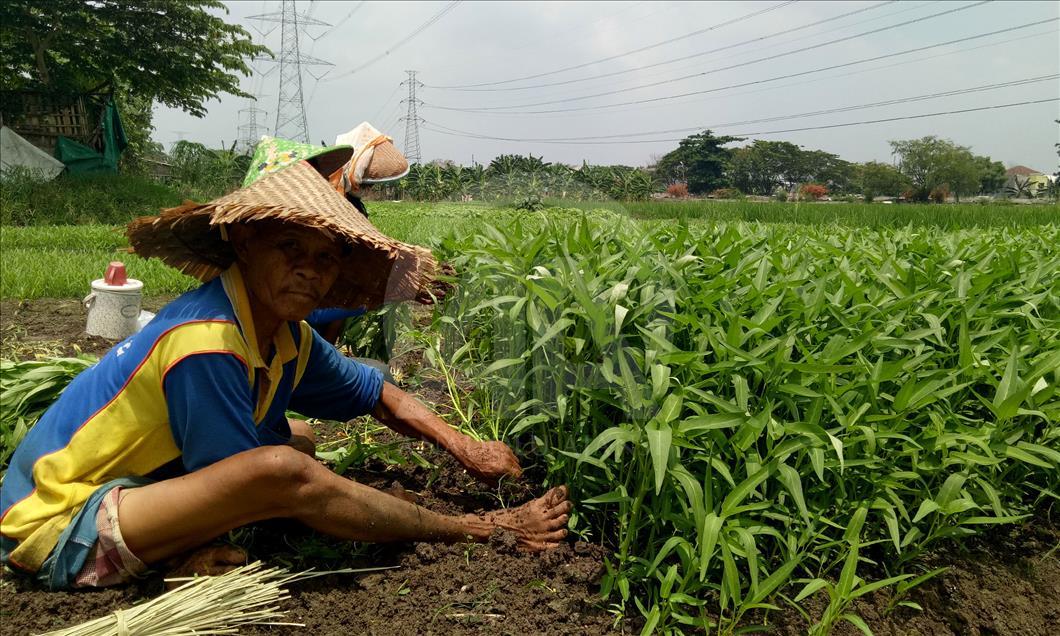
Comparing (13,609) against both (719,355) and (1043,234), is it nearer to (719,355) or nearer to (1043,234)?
(719,355)

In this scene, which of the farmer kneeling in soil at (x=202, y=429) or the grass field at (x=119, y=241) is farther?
the grass field at (x=119, y=241)

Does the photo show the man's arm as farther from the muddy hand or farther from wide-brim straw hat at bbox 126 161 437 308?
wide-brim straw hat at bbox 126 161 437 308

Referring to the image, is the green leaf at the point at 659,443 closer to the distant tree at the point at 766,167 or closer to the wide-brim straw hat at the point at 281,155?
the wide-brim straw hat at the point at 281,155

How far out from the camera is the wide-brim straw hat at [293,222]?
1.63 m

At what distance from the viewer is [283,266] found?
1.71 m

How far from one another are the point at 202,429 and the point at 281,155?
1060 millimetres

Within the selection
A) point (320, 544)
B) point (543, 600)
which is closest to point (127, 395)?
point (320, 544)

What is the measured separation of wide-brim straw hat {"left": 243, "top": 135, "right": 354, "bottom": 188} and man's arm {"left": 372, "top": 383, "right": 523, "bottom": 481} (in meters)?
0.74

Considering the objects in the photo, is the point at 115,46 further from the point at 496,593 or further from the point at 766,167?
the point at 766,167

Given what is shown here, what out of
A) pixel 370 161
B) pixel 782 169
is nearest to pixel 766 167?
pixel 782 169

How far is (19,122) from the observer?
15.6 meters

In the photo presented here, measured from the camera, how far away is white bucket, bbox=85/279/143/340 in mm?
4105

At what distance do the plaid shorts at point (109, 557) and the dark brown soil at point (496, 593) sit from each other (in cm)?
4

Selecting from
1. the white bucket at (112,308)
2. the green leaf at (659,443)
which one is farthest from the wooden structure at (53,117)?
the green leaf at (659,443)
